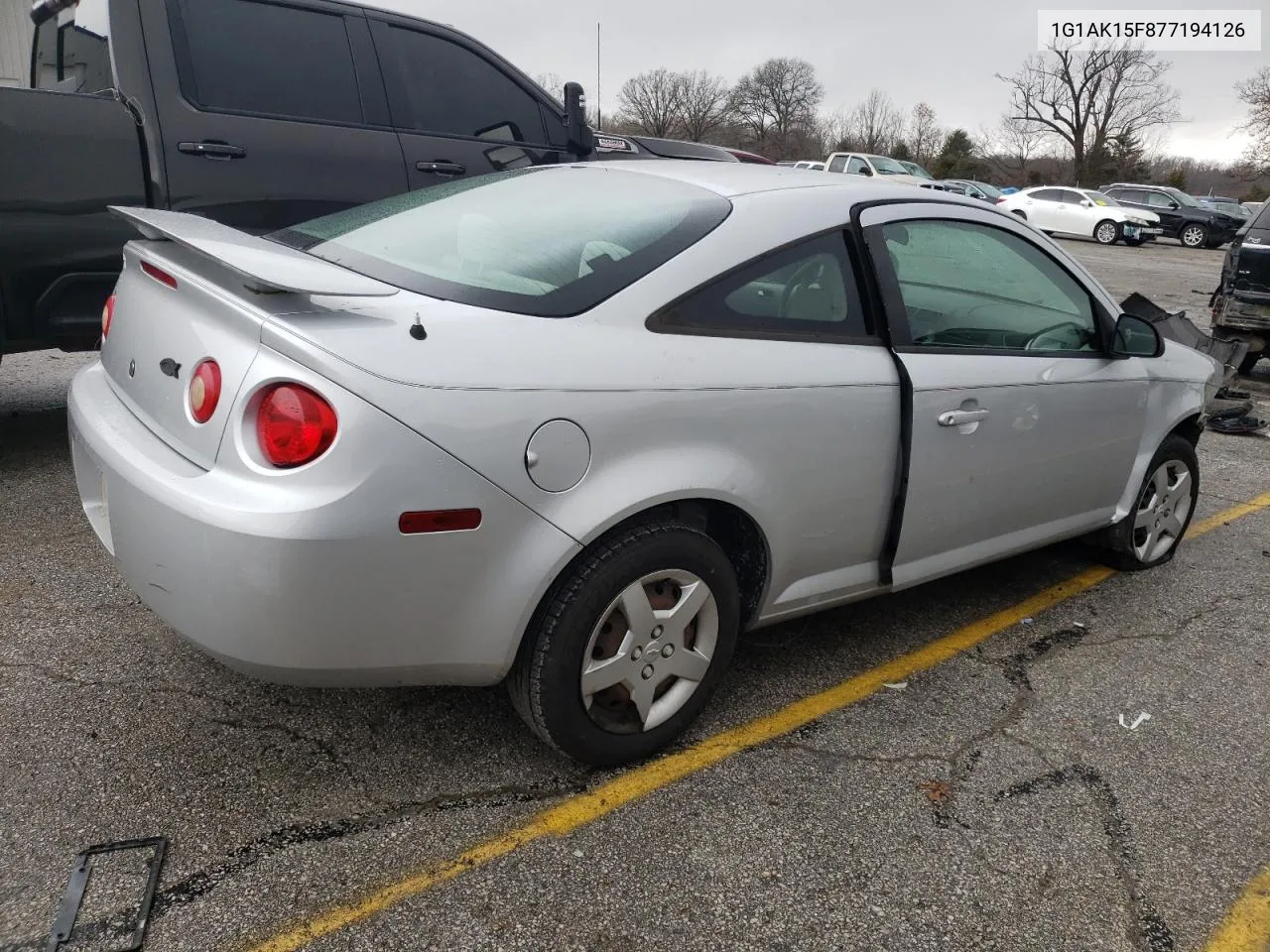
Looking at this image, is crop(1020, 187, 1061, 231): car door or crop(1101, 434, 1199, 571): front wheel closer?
crop(1101, 434, 1199, 571): front wheel

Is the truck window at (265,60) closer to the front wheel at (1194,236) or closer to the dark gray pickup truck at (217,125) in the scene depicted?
the dark gray pickup truck at (217,125)

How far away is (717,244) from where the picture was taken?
2439 millimetres

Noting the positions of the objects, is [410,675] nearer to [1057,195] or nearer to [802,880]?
[802,880]

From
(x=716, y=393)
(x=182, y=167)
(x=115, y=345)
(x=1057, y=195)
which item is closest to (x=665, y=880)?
(x=716, y=393)

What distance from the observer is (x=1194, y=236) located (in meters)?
28.0

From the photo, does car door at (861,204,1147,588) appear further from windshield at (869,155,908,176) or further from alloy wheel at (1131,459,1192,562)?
windshield at (869,155,908,176)

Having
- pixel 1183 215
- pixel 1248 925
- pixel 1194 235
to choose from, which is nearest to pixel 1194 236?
pixel 1194 235

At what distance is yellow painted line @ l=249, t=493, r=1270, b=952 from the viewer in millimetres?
1926

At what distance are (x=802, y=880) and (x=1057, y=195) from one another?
28.9 metres

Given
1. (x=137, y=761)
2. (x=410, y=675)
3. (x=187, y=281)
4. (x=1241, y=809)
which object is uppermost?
(x=187, y=281)

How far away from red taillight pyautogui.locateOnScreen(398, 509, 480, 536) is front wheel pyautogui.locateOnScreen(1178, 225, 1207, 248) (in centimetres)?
3142

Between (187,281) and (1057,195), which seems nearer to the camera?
(187,281)

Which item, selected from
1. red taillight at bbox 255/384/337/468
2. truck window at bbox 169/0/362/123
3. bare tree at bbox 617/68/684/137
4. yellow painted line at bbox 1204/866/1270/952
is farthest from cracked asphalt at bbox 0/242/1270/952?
bare tree at bbox 617/68/684/137

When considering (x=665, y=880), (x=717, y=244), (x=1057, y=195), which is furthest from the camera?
(x=1057, y=195)
